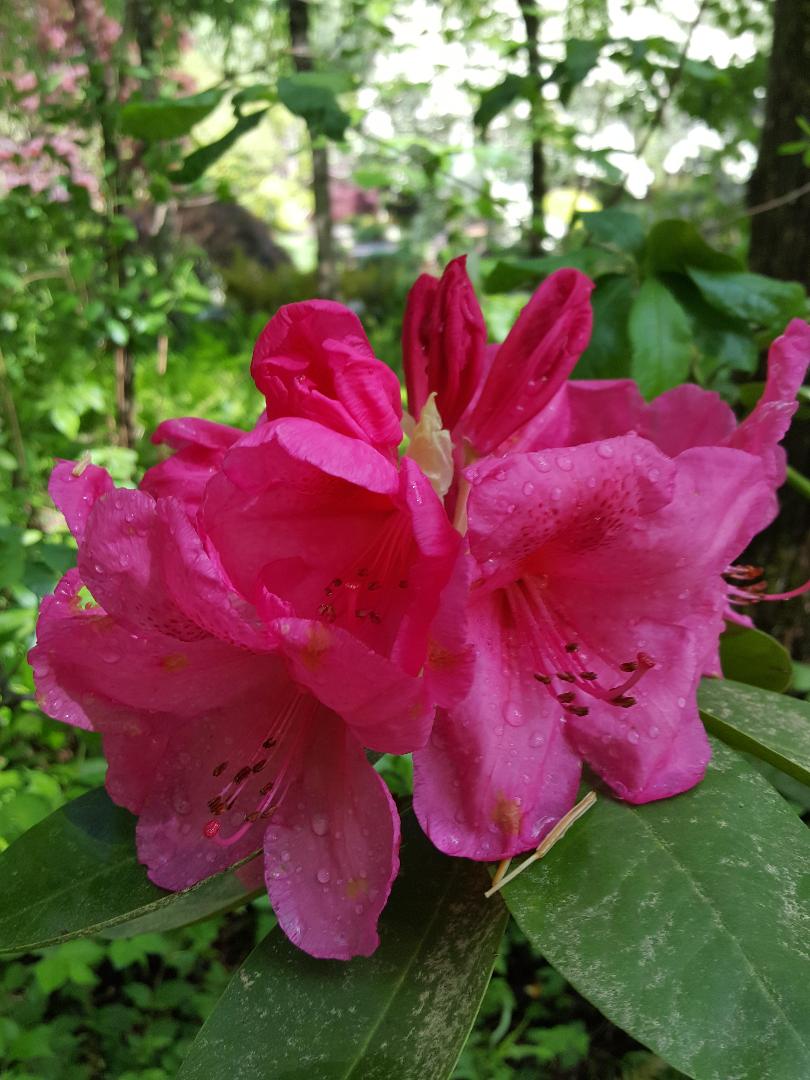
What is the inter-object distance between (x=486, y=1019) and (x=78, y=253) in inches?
73.5

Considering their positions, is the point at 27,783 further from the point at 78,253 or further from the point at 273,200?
A: the point at 273,200

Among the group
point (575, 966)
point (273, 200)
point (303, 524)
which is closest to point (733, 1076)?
point (575, 966)

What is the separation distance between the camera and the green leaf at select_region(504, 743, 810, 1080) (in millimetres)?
466

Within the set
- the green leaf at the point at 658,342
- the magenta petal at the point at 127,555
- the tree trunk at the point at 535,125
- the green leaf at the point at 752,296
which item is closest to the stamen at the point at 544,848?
the magenta petal at the point at 127,555

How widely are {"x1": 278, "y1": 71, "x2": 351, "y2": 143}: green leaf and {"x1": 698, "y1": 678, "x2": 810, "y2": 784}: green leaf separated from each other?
31.5 inches

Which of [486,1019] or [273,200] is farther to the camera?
[273,200]

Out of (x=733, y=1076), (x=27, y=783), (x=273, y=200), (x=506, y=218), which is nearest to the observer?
(x=733, y=1076)

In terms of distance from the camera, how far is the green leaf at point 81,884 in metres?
0.61

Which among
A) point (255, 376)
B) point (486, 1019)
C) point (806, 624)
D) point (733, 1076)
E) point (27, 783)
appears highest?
point (255, 376)

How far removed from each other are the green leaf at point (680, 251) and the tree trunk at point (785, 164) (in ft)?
1.29

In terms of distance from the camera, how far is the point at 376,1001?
0.56 metres

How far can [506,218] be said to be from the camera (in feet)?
6.31

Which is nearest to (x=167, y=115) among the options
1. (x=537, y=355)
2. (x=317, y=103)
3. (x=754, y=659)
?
(x=317, y=103)

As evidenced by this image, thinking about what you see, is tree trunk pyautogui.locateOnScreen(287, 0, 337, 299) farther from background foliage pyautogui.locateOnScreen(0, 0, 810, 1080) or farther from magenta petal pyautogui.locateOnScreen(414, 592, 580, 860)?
magenta petal pyautogui.locateOnScreen(414, 592, 580, 860)
